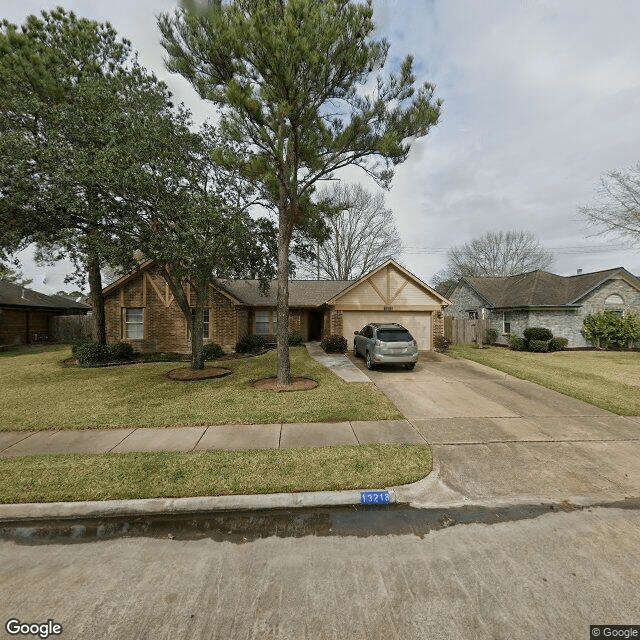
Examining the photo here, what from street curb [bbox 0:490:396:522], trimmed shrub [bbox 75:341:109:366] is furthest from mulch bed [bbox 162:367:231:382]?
street curb [bbox 0:490:396:522]

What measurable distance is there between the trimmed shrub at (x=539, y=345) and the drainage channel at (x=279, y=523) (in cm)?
1595

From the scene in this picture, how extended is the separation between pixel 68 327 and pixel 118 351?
583 inches

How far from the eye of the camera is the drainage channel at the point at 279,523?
3389 millimetres

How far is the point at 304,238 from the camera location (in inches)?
506

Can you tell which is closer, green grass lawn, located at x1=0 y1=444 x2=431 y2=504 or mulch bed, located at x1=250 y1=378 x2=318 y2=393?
green grass lawn, located at x1=0 y1=444 x2=431 y2=504

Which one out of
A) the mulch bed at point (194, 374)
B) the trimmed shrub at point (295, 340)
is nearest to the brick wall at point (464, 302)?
the trimmed shrub at point (295, 340)

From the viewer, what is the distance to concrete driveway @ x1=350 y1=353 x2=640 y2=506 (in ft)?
→ 13.7

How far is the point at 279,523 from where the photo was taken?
11.8 ft

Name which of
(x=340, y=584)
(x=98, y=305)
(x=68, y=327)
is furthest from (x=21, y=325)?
(x=340, y=584)

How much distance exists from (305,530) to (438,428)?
3763 millimetres

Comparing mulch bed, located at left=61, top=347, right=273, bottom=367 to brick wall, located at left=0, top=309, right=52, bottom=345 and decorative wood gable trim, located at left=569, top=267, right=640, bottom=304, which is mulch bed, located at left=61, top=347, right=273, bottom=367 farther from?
decorative wood gable trim, located at left=569, top=267, right=640, bottom=304

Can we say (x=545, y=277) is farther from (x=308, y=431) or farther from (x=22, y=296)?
(x=22, y=296)

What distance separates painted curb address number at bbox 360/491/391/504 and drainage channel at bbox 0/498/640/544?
72 mm

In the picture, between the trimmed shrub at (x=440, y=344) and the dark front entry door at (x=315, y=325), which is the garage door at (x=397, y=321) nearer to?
the trimmed shrub at (x=440, y=344)
